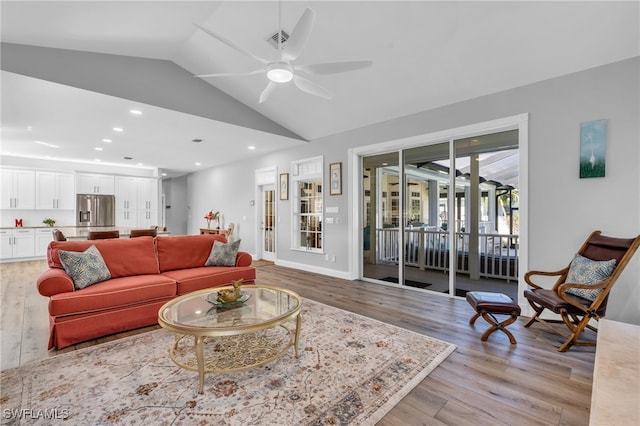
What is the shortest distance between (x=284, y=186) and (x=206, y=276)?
341 cm

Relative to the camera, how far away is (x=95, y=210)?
815 cm

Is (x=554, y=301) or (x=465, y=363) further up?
(x=554, y=301)

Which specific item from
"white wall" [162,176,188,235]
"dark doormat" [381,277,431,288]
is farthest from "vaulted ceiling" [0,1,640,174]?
"white wall" [162,176,188,235]

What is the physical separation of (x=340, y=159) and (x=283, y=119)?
1.32 meters

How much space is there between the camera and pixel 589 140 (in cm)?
314

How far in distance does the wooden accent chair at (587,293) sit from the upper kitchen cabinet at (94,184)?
393 inches

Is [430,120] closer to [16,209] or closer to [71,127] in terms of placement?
[71,127]

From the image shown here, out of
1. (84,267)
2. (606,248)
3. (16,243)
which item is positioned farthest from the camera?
(16,243)

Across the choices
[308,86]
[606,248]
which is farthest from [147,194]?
[606,248]

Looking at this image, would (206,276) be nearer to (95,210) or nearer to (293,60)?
(293,60)

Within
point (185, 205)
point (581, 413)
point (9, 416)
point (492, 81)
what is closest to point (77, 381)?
point (9, 416)

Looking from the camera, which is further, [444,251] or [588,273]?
[444,251]

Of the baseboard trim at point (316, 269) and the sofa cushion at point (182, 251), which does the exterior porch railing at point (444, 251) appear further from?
the sofa cushion at point (182, 251)

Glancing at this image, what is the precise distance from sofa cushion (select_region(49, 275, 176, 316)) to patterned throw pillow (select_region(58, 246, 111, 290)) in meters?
0.08
